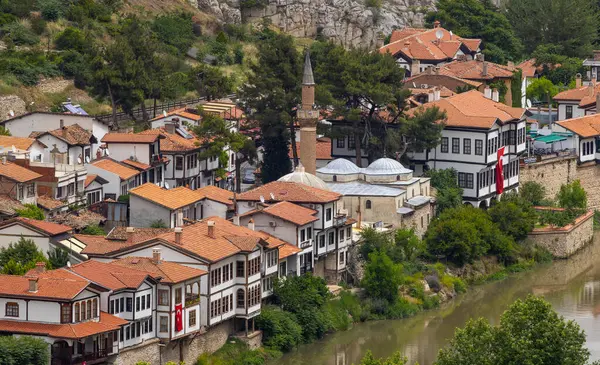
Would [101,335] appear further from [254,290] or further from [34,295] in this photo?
[254,290]

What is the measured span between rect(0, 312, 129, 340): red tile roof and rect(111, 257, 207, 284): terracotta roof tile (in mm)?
3249

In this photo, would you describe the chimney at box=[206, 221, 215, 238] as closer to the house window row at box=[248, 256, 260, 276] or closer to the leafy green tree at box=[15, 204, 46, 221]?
the house window row at box=[248, 256, 260, 276]

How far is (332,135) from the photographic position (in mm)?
86938

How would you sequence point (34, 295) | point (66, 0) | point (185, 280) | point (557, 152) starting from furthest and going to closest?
point (66, 0)
point (557, 152)
point (185, 280)
point (34, 295)

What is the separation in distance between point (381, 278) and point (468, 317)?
13.0 ft

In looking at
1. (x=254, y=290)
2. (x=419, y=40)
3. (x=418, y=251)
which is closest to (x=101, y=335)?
(x=254, y=290)

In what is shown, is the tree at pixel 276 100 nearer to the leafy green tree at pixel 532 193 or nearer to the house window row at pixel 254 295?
the leafy green tree at pixel 532 193

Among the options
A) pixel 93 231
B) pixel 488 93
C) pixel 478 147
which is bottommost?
pixel 93 231

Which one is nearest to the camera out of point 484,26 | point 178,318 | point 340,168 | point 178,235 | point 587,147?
point 178,318

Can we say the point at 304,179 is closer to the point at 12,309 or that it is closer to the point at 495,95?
the point at 12,309

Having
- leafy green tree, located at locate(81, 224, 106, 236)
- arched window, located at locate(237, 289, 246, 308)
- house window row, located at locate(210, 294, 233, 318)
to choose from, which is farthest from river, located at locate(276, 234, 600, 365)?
leafy green tree, located at locate(81, 224, 106, 236)

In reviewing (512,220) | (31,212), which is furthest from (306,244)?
(512,220)

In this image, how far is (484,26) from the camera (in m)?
120

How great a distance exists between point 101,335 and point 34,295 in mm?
2384
